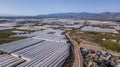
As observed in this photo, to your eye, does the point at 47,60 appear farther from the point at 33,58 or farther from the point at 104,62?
the point at 104,62

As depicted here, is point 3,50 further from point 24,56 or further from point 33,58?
point 33,58

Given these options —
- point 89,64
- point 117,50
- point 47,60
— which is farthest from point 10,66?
point 117,50

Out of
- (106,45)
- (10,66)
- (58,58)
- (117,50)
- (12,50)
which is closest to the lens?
(10,66)

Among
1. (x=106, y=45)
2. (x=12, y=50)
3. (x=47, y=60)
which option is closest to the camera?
(x=47, y=60)

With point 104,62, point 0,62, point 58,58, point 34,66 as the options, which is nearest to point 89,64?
point 104,62

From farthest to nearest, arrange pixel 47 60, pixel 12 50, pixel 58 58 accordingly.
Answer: pixel 12 50
pixel 58 58
pixel 47 60

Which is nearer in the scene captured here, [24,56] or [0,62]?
[0,62]

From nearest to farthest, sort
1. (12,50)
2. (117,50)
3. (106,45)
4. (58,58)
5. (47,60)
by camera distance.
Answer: (47,60), (58,58), (12,50), (117,50), (106,45)

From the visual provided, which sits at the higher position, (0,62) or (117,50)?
(0,62)

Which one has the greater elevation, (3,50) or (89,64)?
(3,50)
